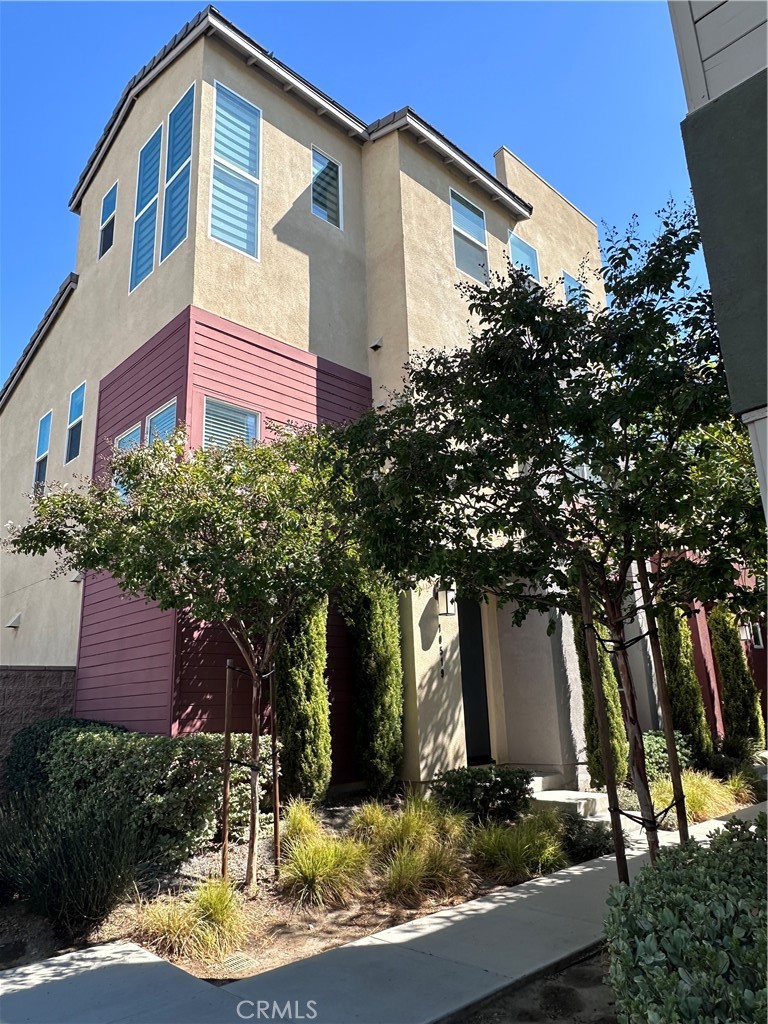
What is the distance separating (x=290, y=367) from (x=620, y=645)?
7.11 meters

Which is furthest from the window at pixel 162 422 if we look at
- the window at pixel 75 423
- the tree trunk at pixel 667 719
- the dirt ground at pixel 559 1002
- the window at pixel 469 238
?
the dirt ground at pixel 559 1002

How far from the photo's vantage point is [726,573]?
536 cm

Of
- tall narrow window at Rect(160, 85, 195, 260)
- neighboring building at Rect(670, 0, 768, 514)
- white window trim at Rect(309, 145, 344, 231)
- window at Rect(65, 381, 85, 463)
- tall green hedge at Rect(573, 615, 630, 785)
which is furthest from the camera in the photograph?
window at Rect(65, 381, 85, 463)

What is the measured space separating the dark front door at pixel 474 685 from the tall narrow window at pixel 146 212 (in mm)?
7513

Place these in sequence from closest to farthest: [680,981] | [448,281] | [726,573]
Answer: [680,981] → [726,573] → [448,281]

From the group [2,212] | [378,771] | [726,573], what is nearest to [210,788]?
[378,771]

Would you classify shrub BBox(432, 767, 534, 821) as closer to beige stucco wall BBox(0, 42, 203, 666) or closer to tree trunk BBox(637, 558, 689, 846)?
tree trunk BBox(637, 558, 689, 846)

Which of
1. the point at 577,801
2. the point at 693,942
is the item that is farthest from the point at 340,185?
the point at 693,942

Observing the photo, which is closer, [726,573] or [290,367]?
[726,573]

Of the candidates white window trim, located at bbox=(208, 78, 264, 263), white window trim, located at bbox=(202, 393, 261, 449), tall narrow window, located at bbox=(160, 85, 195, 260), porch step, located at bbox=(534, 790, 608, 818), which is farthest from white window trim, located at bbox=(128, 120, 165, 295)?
porch step, located at bbox=(534, 790, 608, 818)

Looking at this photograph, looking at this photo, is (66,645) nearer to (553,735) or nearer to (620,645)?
(553,735)

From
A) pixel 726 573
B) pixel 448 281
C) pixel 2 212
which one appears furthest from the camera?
pixel 448 281

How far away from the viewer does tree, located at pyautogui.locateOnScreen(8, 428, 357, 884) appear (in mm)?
6504

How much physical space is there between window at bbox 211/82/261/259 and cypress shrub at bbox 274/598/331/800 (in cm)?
589
